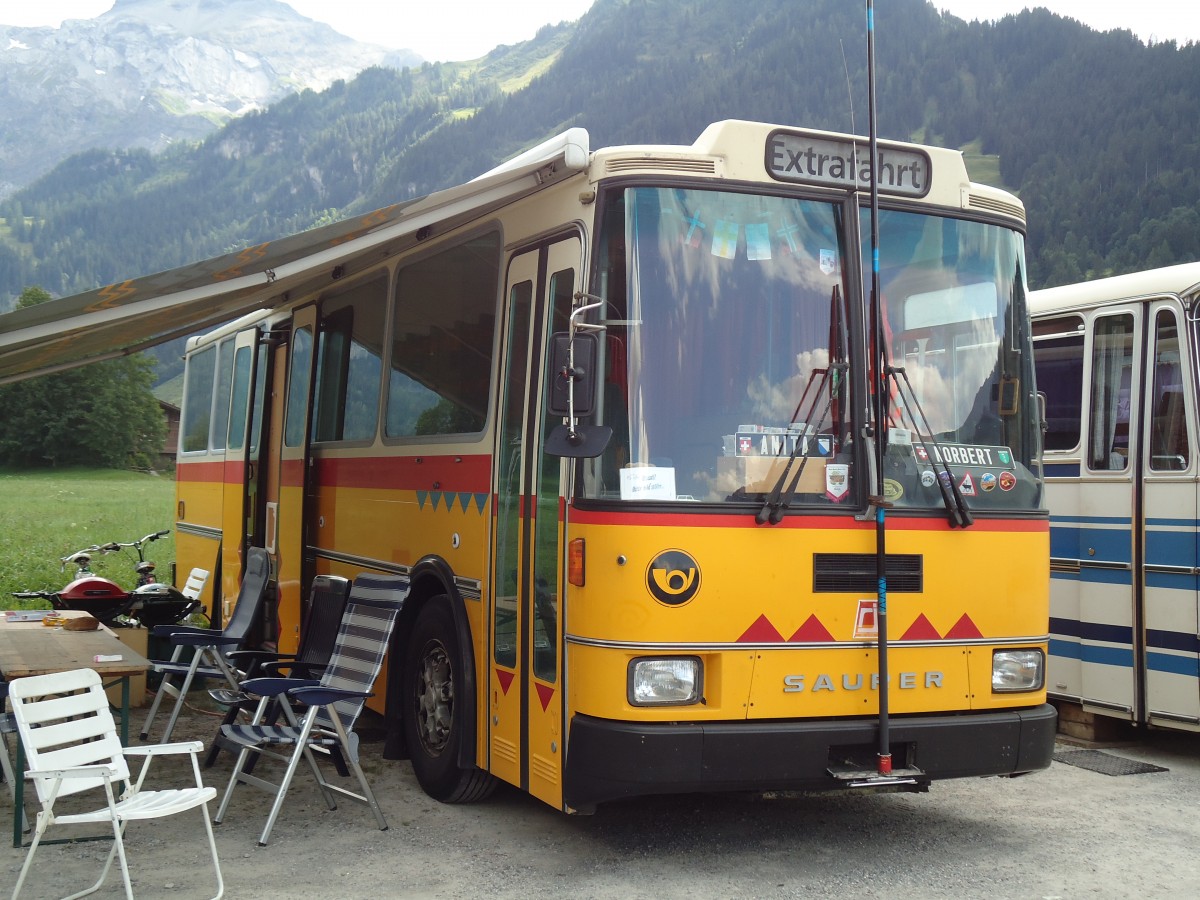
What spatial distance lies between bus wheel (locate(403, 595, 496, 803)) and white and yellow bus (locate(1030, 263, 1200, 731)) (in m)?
4.03

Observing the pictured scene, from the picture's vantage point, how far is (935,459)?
567 cm

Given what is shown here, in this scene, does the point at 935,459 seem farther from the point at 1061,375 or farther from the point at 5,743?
the point at 5,743

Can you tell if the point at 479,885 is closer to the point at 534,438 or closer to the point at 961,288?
the point at 534,438

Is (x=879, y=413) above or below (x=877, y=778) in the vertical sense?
above

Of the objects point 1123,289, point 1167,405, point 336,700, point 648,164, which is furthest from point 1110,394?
point 336,700

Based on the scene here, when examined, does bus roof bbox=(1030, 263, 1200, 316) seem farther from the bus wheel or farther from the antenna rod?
the bus wheel

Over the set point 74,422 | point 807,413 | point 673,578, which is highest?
point 74,422

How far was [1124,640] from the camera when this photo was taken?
791 cm

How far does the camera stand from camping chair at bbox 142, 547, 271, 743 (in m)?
8.27

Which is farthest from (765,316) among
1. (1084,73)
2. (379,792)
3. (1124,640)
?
(1084,73)

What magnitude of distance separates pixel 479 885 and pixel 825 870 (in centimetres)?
148

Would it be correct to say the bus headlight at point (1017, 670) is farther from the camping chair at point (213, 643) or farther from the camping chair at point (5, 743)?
the camping chair at point (213, 643)

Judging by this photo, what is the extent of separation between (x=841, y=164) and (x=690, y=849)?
3.15 metres

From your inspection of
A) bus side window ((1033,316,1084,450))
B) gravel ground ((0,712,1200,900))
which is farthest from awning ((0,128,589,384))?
bus side window ((1033,316,1084,450))
